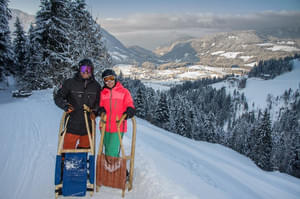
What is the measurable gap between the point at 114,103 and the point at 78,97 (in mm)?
713

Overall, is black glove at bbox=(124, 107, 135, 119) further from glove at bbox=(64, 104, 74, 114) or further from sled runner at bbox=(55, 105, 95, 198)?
glove at bbox=(64, 104, 74, 114)

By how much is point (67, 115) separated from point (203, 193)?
3.28 meters

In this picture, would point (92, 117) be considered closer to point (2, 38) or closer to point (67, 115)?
point (67, 115)

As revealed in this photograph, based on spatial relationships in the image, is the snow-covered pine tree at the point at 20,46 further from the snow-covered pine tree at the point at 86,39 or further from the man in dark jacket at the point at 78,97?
the man in dark jacket at the point at 78,97

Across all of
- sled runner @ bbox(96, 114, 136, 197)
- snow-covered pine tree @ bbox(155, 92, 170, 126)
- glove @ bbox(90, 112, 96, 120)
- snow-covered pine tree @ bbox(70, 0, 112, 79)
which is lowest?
snow-covered pine tree @ bbox(155, 92, 170, 126)

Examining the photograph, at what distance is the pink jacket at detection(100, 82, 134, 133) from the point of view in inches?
143

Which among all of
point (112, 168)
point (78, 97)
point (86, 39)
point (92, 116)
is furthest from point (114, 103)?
point (86, 39)

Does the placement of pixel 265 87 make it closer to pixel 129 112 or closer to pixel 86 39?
pixel 86 39

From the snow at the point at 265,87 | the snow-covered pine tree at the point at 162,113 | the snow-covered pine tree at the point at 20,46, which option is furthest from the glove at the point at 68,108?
the snow at the point at 265,87

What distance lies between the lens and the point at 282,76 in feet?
617

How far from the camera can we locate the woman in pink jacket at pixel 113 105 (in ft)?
11.9

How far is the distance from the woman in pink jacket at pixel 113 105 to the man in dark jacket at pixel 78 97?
216 millimetres

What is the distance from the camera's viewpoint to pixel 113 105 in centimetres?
363

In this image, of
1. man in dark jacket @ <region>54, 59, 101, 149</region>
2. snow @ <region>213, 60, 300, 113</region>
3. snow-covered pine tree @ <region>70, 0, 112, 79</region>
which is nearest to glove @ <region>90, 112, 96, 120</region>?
man in dark jacket @ <region>54, 59, 101, 149</region>
